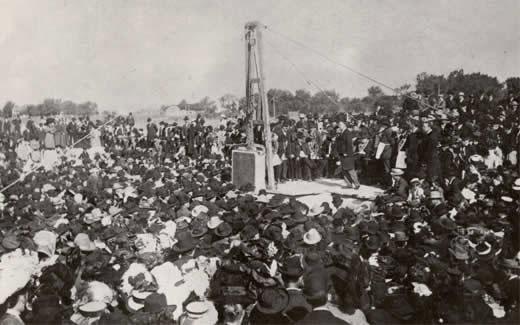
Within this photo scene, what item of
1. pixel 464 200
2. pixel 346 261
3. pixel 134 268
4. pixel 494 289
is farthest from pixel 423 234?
pixel 134 268

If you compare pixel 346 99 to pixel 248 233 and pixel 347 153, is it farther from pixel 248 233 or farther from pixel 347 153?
pixel 248 233

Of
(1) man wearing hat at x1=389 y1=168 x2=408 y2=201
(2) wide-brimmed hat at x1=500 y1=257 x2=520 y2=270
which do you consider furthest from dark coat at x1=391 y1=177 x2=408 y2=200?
(2) wide-brimmed hat at x1=500 y1=257 x2=520 y2=270

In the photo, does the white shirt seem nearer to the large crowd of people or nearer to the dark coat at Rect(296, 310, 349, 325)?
the large crowd of people

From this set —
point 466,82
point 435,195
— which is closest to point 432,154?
point 435,195

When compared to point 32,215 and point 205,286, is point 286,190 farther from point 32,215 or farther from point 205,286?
point 205,286

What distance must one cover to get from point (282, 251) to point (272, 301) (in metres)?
1.61

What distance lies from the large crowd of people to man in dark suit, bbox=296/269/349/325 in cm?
1

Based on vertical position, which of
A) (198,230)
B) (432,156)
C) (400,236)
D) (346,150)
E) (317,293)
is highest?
(346,150)

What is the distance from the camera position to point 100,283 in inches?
195

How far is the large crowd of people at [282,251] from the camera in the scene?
165 inches

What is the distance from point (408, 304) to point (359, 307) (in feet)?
1.43

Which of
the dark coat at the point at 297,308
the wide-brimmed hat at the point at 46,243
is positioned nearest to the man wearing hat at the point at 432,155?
the dark coat at the point at 297,308

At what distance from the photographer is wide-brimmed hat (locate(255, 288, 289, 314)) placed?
13.2ft

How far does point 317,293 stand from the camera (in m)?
4.19
